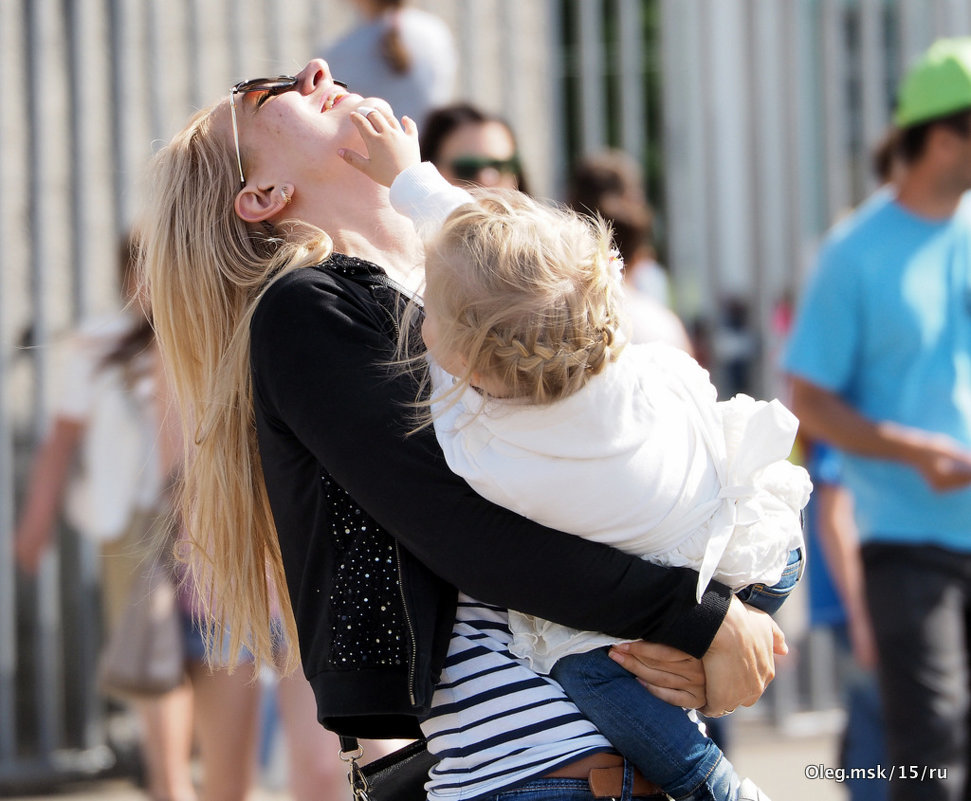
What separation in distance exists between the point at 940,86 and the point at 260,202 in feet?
7.87

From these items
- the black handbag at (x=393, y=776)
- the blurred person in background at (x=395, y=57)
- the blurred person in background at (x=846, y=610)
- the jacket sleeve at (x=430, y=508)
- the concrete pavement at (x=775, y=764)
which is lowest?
the concrete pavement at (x=775, y=764)

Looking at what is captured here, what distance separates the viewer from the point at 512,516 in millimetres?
1540

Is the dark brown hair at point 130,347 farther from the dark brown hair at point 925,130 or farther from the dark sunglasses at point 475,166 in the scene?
the dark brown hair at point 925,130

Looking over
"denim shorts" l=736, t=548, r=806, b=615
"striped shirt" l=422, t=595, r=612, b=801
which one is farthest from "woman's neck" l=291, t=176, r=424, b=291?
"denim shorts" l=736, t=548, r=806, b=615

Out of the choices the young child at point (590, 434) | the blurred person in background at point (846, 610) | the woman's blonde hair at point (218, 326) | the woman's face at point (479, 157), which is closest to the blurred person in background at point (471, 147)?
the woman's face at point (479, 157)

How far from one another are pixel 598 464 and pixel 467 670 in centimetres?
33

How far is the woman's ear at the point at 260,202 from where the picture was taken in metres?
1.83

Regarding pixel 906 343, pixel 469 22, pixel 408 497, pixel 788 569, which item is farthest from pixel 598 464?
pixel 469 22

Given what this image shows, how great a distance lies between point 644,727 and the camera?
1.55 m

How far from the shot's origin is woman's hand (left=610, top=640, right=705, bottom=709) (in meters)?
1.56

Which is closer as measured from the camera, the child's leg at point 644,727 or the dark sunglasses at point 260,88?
the child's leg at point 644,727

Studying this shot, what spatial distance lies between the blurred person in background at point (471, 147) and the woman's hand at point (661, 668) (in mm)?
1923

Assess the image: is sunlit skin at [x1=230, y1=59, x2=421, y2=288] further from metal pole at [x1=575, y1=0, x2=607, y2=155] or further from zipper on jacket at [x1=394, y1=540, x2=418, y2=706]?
metal pole at [x1=575, y1=0, x2=607, y2=155]

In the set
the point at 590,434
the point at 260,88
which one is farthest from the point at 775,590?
the point at 260,88
